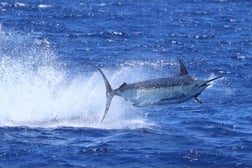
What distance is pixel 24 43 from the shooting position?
46.3 metres

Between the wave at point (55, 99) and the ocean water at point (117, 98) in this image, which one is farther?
the wave at point (55, 99)

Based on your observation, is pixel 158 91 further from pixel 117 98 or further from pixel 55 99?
pixel 117 98

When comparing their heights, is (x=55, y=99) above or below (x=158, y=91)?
below

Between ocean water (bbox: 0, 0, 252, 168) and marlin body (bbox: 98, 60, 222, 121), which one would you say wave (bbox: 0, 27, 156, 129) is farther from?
marlin body (bbox: 98, 60, 222, 121)

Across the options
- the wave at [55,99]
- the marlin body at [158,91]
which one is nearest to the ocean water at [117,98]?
the wave at [55,99]

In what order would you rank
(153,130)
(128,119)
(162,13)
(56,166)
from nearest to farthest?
(56,166) → (153,130) → (128,119) → (162,13)

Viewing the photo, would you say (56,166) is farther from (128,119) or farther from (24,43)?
(24,43)

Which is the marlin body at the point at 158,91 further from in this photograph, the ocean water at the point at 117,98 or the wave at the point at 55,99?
the wave at the point at 55,99

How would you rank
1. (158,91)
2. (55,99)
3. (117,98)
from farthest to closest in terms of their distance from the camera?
(117,98), (55,99), (158,91)

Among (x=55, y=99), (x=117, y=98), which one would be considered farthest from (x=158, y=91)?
(x=117, y=98)

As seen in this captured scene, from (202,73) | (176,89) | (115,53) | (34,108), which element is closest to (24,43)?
(115,53)

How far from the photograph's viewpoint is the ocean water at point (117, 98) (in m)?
22.2

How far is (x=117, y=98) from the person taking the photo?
31469 millimetres

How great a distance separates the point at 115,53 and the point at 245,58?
728 centimetres
